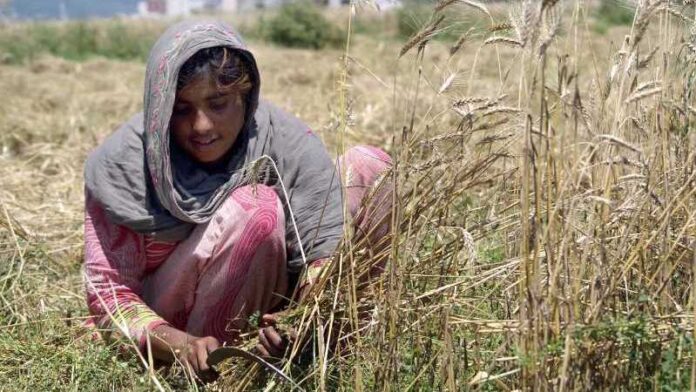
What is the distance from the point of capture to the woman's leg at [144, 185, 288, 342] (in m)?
2.31

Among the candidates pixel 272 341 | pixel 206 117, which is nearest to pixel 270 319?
pixel 272 341

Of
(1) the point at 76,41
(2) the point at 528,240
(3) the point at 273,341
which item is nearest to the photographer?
(2) the point at 528,240

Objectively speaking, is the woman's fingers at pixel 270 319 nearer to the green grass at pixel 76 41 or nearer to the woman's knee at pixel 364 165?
the woman's knee at pixel 364 165

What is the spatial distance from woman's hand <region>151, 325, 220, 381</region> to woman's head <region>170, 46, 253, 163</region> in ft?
1.40

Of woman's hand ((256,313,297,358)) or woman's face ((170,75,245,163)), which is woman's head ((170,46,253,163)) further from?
woman's hand ((256,313,297,358))

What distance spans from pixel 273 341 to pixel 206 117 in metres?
0.55

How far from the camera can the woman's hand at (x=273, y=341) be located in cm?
211

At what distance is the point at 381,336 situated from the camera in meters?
1.93

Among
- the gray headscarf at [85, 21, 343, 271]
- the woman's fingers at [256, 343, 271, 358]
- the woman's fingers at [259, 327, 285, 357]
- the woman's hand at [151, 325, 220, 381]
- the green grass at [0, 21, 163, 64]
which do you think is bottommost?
the green grass at [0, 21, 163, 64]

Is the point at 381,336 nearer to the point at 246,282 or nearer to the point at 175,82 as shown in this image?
the point at 246,282

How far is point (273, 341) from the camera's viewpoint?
212 centimetres

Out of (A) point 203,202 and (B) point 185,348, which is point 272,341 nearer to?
(B) point 185,348

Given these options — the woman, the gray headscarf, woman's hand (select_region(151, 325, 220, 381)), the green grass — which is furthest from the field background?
the green grass

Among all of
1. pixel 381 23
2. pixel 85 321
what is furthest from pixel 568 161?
pixel 381 23
